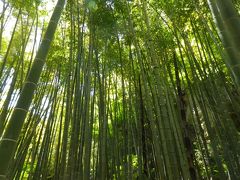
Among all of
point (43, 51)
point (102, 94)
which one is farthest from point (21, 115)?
point (102, 94)

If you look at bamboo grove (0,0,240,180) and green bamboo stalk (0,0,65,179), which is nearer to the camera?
green bamboo stalk (0,0,65,179)

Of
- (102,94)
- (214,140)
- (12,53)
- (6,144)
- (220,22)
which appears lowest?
(6,144)

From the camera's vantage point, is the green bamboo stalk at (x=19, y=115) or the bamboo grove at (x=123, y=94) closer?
the green bamboo stalk at (x=19, y=115)

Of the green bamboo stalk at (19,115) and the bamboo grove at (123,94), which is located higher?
the bamboo grove at (123,94)

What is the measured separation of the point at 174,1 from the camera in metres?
4.82

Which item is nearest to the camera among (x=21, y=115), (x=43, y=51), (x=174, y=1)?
(x=21, y=115)

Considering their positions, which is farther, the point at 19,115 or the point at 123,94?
the point at 123,94

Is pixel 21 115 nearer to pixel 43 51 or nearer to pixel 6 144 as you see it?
pixel 6 144

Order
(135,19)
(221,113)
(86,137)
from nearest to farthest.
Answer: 1. (86,137)
2. (221,113)
3. (135,19)

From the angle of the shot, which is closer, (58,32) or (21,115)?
(21,115)

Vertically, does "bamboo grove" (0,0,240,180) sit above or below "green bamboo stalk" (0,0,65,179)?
above

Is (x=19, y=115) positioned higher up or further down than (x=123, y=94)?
further down

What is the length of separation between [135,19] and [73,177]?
11.2 ft

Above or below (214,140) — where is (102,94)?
above
